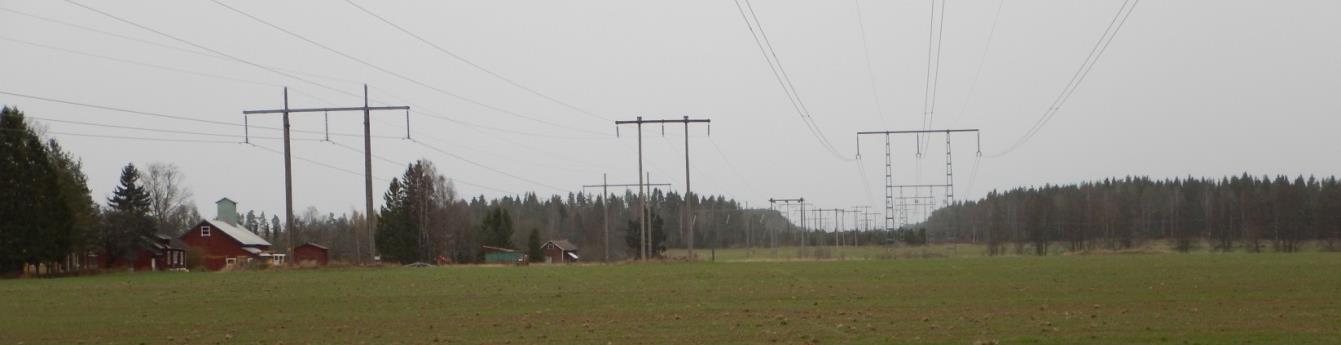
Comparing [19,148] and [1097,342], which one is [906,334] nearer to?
[1097,342]

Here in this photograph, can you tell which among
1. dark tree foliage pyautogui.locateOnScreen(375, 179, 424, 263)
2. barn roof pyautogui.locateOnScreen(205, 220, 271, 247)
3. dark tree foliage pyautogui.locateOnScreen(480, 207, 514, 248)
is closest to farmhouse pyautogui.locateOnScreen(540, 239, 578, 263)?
dark tree foliage pyautogui.locateOnScreen(480, 207, 514, 248)

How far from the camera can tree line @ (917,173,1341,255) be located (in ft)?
437

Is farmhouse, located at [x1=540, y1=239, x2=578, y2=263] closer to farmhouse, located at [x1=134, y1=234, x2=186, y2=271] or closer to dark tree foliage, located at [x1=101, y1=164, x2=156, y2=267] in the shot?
farmhouse, located at [x1=134, y1=234, x2=186, y2=271]

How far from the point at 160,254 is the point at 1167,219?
11908 cm

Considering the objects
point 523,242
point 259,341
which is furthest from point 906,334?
point 523,242

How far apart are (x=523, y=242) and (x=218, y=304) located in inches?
5254

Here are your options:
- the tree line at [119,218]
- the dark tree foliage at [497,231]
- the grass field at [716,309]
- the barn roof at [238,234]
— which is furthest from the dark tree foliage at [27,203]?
the dark tree foliage at [497,231]

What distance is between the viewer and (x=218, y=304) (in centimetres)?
3556

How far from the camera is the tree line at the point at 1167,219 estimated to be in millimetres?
133125

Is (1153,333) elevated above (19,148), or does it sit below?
below

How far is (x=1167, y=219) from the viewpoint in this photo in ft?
541

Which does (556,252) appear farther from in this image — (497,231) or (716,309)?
(716,309)

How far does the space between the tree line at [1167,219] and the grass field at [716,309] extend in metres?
72.4

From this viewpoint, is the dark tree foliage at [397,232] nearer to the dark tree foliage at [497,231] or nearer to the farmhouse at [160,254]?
the dark tree foliage at [497,231]
